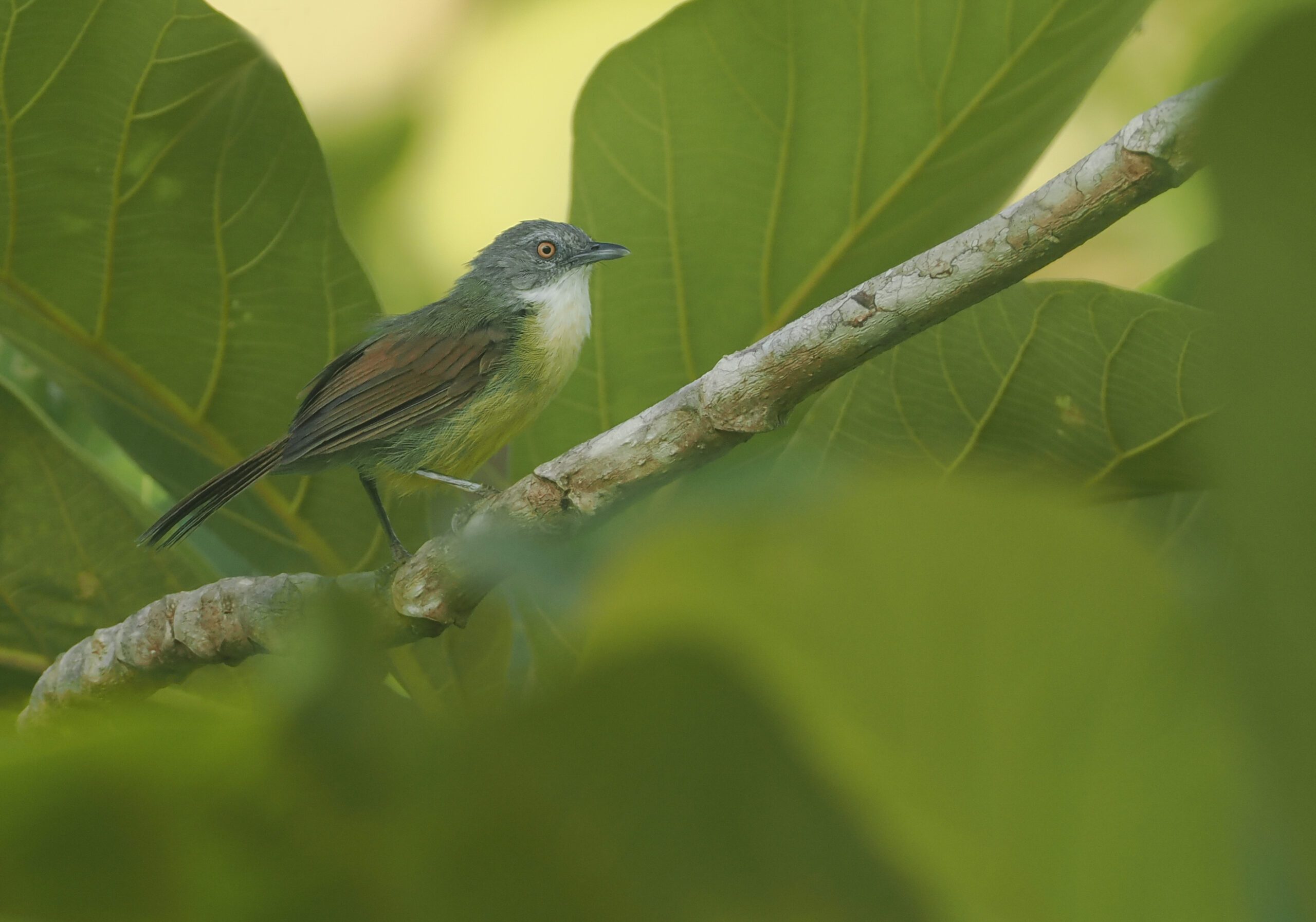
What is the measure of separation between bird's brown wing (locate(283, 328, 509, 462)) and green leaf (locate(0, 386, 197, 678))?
0.92 ft

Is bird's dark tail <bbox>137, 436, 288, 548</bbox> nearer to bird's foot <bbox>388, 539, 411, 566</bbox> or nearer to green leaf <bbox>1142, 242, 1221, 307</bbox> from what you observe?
bird's foot <bbox>388, 539, 411, 566</bbox>

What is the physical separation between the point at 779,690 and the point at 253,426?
1072 millimetres

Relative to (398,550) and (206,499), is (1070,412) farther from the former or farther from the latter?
(206,499)

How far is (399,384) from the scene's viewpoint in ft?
5.07

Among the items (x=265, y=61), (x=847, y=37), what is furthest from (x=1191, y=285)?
(x=265, y=61)

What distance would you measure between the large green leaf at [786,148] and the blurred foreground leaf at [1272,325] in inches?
35.5

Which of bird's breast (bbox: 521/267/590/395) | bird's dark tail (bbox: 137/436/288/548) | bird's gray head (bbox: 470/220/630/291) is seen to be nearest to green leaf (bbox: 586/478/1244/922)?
bird's dark tail (bbox: 137/436/288/548)

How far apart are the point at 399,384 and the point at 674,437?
3.06 feet

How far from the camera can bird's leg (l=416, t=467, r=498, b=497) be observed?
4.73 feet

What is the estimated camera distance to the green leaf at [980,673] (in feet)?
0.59

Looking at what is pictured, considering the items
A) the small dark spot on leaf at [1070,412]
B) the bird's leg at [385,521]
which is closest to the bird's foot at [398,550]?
the bird's leg at [385,521]

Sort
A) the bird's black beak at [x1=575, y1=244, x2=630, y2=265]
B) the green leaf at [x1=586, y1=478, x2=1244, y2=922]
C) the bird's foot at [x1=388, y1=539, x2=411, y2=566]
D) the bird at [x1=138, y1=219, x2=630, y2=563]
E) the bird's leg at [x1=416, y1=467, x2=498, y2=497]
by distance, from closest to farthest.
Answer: the green leaf at [x1=586, y1=478, x2=1244, y2=922], the bird's foot at [x1=388, y1=539, x2=411, y2=566], the bird at [x1=138, y1=219, x2=630, y2=563], the bird's leg at [x1=416, y1=467, x2=498, y2=497], the bird's black beak at [x1=575, y1=244, x2=630, y2=265]

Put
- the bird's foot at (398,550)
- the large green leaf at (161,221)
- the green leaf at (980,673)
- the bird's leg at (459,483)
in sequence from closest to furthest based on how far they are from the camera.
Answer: the green leaf at (980,673), the large green leaf at (161,221), the bird's foot at (398,550), the bird's leg at (459,483)

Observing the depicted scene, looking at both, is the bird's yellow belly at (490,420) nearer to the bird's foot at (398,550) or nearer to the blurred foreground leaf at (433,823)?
the bird's foot at (398,550)
